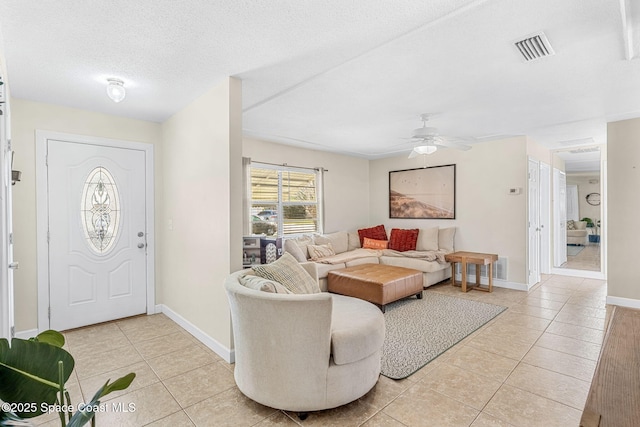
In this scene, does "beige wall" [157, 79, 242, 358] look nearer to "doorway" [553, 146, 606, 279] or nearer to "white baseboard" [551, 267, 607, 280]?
"white baseboard" [551, 267, 607, 280]

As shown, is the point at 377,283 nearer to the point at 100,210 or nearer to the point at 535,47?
the point at 535,47

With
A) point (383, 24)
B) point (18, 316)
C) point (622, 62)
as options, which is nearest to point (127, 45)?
point (383, 24)

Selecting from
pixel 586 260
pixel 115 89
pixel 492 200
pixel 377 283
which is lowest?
pixel 586 260

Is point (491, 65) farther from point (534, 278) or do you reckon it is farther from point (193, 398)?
point (534, 278)

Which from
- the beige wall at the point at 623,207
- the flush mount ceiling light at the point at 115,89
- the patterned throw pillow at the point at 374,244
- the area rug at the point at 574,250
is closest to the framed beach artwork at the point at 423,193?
the patterned throw pillow at the point at 374,244

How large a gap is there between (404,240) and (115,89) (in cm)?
473

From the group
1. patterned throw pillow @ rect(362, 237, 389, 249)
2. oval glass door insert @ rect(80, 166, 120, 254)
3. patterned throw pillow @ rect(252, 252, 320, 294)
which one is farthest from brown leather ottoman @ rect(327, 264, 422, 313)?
oval glass door insert @ rect(80, 166, 120, 254)

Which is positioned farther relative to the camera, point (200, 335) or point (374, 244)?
point (374, 244)

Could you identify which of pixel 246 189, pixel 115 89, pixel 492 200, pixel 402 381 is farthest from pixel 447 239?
pixel 115 89

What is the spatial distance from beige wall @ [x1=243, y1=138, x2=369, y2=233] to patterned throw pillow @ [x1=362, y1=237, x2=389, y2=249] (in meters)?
0.60

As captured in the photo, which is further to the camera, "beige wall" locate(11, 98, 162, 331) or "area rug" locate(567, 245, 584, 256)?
"area rug" locate(567, 245, 584, 256)

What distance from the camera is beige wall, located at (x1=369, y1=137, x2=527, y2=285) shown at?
4922 millimetres

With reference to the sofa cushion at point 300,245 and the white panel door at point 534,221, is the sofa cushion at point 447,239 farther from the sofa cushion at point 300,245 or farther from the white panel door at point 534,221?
the sofa cushion at point 300,245

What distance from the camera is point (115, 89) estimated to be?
8.91 ft
